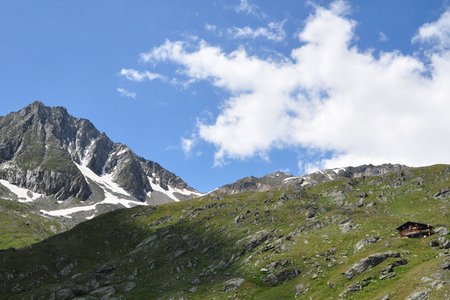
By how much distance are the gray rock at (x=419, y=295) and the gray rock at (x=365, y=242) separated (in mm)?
31068

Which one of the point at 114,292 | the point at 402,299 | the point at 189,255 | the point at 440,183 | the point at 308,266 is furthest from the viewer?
the point at 440,183

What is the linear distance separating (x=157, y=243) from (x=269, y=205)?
3993 cm

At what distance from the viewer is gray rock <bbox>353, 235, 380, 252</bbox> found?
92769mm

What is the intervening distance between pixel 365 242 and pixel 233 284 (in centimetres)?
2828

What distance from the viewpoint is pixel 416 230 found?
92125 mm

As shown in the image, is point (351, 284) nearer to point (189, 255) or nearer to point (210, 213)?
point (189, 255)

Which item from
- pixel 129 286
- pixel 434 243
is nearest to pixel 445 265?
pixel 434 243

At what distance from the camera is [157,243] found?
147 m

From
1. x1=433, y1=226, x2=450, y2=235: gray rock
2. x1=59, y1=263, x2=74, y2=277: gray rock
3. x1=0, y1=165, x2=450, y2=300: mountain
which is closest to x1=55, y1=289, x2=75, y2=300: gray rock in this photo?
x1=0, y1=165, x2=450, y2=300: mountain

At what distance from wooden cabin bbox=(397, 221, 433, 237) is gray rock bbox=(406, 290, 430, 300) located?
32.5 meters

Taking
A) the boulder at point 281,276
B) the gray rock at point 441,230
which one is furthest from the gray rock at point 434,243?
the boulder at point 281,276

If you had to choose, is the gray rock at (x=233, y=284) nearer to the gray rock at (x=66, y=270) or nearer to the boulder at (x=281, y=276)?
the boulder at (x=281, y=276)

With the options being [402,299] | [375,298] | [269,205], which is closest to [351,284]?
[375,298]

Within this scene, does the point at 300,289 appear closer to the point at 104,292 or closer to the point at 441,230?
the point at 441,230
